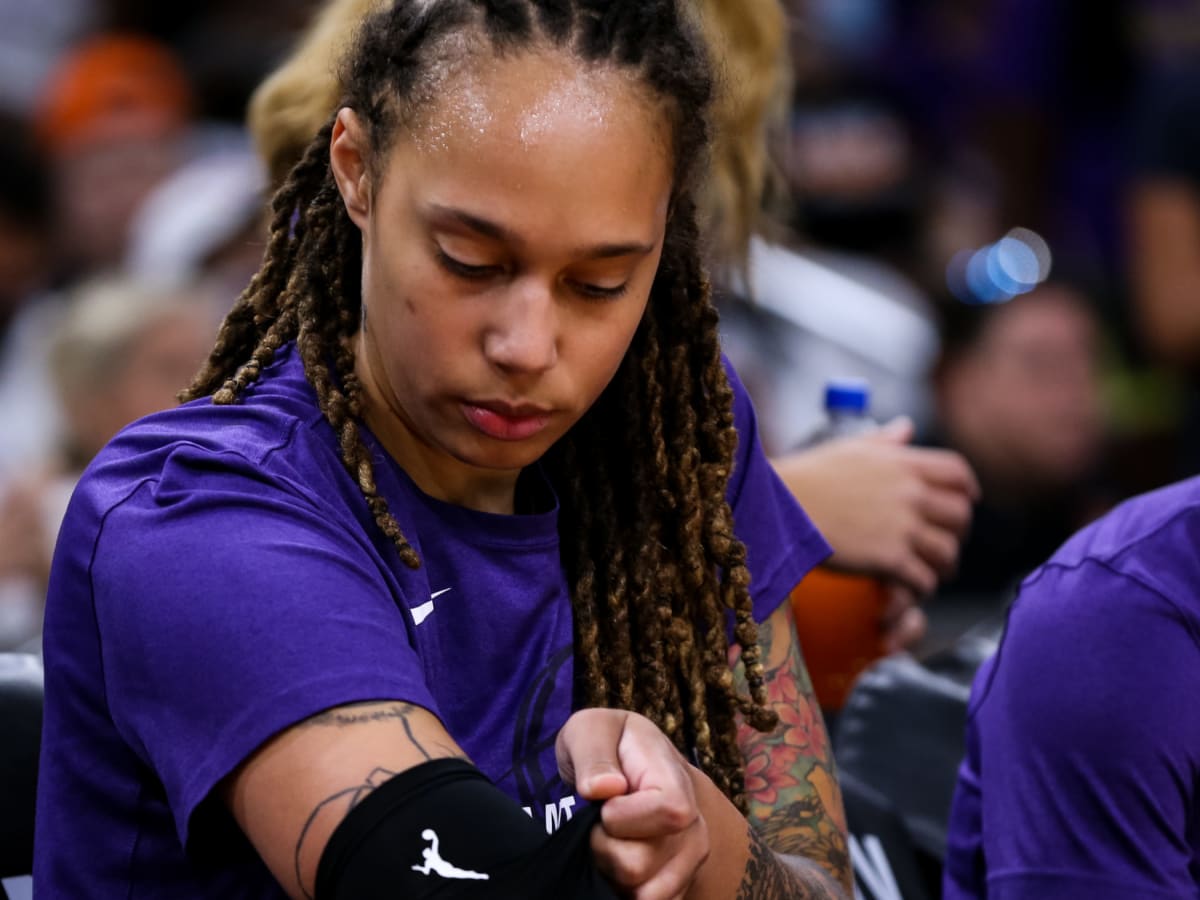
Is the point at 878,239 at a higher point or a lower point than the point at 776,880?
lower

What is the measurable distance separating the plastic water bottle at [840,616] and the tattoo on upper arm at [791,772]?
1.70 feet

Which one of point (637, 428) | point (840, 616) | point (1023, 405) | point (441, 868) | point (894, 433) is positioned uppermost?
point (637, 428)

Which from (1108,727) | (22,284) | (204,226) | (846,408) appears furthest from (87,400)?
(1108,727)

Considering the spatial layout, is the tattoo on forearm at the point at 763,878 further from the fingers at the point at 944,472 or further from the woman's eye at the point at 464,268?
the fingers at the point at 944,472

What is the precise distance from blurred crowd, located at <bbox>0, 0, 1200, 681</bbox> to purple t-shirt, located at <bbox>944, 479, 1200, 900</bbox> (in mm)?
888

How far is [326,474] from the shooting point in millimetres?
1531

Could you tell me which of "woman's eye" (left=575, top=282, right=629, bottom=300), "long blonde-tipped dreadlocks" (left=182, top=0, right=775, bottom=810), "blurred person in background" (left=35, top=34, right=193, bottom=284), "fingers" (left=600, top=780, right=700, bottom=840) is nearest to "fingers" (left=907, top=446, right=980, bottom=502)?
"long blonde-tipped dreadlocks" (left=182, top=0, right=775, bottom=810)

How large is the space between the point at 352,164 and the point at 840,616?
3.72ft

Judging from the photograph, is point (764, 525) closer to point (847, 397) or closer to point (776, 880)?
point (776, 880)

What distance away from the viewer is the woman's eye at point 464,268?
4.78ft

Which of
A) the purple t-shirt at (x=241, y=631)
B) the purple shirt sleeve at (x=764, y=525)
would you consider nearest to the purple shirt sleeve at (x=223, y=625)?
the purple t-shirt at (x=241, y=631)

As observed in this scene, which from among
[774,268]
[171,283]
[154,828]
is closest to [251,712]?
[154,828]

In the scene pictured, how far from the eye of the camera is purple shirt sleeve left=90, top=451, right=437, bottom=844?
1296 mm

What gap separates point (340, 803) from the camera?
1265 millimetres
